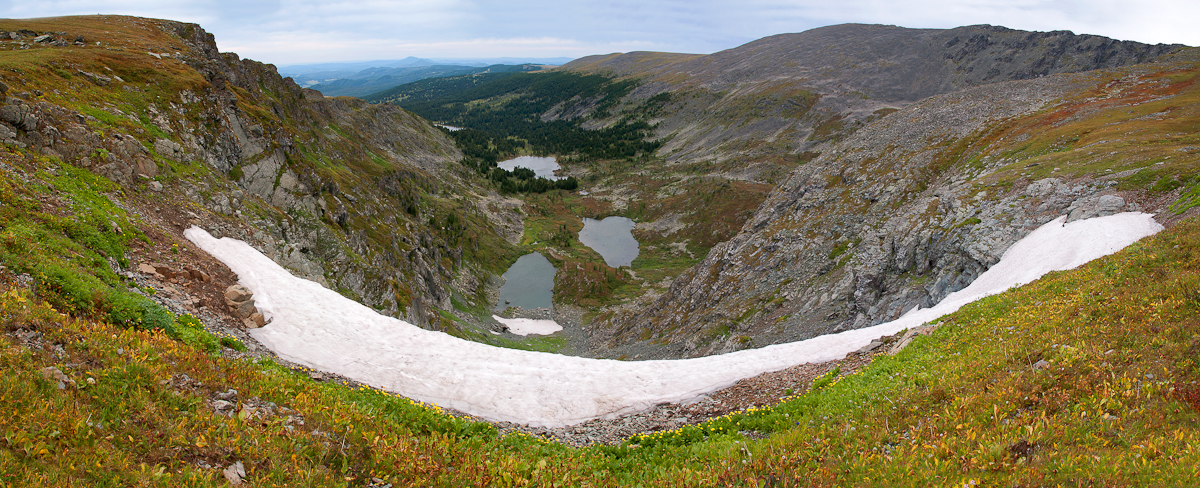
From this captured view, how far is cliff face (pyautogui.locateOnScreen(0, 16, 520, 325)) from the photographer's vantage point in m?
22.3

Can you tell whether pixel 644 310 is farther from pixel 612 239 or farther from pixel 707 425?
pixel 612 239

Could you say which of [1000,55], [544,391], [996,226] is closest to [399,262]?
[544,391]

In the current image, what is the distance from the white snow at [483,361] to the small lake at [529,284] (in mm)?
52720

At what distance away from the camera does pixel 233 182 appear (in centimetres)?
3111

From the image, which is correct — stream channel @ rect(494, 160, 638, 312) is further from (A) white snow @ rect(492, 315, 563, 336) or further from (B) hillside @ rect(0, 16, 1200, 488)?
(B) hillside @ rect(0, 16, 1200, 488)

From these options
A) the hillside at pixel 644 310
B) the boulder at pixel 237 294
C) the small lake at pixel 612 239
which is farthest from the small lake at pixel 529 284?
the boulder at pixel 237 294

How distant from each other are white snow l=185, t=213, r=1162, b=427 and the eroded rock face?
7466 millimetres

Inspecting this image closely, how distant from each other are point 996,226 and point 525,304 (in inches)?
2362

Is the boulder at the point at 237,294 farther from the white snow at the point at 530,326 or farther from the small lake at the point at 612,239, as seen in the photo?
the small lake at the point at 612,239

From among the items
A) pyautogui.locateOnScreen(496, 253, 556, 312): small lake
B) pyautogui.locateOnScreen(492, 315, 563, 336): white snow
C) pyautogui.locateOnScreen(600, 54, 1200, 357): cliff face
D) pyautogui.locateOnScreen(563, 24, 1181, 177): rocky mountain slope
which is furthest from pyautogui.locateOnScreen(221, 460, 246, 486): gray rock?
pyautogui.locateOnScreen(563, 24, 1181, 177): rocky mountain slope

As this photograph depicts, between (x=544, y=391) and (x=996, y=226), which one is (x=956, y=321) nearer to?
(x=544, y=391)

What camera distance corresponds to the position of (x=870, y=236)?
39812 millimetres

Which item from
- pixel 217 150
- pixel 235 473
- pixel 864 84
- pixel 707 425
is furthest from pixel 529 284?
pixel 864 84

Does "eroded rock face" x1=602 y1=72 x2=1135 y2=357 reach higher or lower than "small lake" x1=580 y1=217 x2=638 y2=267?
higher
